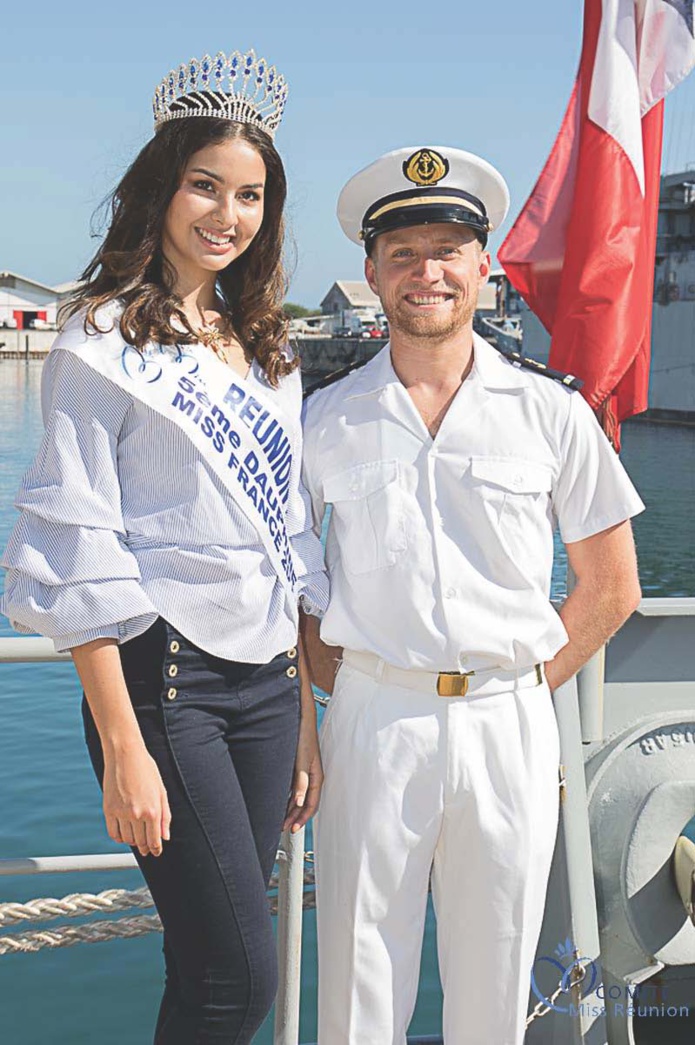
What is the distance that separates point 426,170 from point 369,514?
71cm

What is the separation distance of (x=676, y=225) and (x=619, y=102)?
3661 cm

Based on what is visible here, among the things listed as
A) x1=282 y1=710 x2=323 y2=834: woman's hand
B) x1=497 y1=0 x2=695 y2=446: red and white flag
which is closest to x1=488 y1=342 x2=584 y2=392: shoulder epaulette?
x1=497 y1=0 x2=695 y2=446: red and white flag

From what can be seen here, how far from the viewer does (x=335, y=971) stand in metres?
2.16

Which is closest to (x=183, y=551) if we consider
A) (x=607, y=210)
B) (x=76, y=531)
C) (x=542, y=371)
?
(x=76, y=531)

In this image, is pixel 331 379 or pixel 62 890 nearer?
pixel 331 379

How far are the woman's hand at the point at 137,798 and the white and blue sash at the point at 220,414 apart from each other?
409mm

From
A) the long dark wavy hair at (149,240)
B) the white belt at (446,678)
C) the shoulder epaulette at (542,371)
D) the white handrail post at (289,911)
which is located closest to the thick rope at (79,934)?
the white handrail post at (289,911)

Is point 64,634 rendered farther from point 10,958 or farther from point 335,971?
point 10,958

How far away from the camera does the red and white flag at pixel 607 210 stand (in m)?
2.99

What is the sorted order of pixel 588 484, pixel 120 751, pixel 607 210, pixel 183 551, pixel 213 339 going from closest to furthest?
pixel 120 751 → pixel 183 551 → pixel 213 339 → pixel 588 484 → pixel 607 210

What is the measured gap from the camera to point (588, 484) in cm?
227

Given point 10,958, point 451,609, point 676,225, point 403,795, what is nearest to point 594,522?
point 451,609

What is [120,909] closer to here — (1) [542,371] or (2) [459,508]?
(2) [459,508]

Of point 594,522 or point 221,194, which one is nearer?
point 221,194
